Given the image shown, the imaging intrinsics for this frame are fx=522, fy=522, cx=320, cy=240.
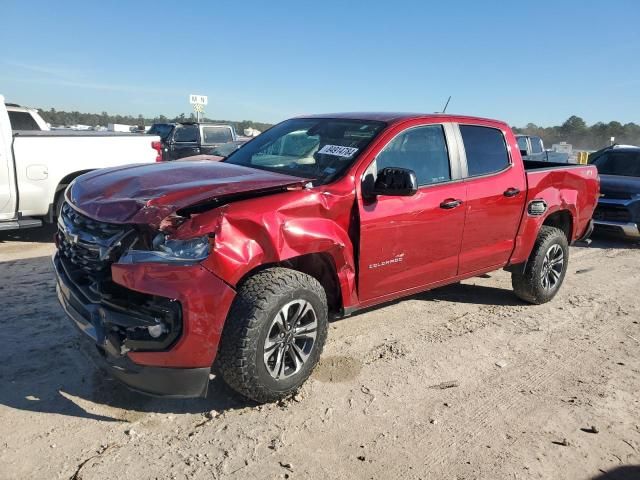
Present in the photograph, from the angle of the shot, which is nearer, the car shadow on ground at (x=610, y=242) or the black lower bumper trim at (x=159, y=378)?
the black lower bumper trim at (x=159, y=378)

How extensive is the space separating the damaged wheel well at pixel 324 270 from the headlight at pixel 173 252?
702mm

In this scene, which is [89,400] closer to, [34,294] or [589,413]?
[34,294]

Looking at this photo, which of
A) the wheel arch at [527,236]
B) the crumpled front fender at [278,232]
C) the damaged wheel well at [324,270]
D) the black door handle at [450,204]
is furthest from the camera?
the wheel arch at [527,236]

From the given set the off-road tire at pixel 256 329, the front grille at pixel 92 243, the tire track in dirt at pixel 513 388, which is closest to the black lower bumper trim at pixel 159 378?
the off-road tire at pixel 256 329

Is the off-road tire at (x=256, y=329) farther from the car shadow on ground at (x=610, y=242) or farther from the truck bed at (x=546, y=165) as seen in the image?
the car shadow on ground at (x=610, y=242)

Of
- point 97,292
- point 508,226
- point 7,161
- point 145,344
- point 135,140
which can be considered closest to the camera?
point 145,344

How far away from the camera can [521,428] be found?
330cm

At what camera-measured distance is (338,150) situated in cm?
403

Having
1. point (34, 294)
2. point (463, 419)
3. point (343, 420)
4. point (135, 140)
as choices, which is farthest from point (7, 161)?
point (463, 419)

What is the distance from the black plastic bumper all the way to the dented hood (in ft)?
1.91

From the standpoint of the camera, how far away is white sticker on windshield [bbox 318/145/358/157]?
12.9ft

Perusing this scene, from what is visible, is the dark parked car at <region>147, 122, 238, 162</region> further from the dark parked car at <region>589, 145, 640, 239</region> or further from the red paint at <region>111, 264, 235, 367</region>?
the red paint at <region>111, 264, 235, 367</region>

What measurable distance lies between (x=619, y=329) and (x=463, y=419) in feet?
8.68

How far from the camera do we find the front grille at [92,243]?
2986 millimetres
